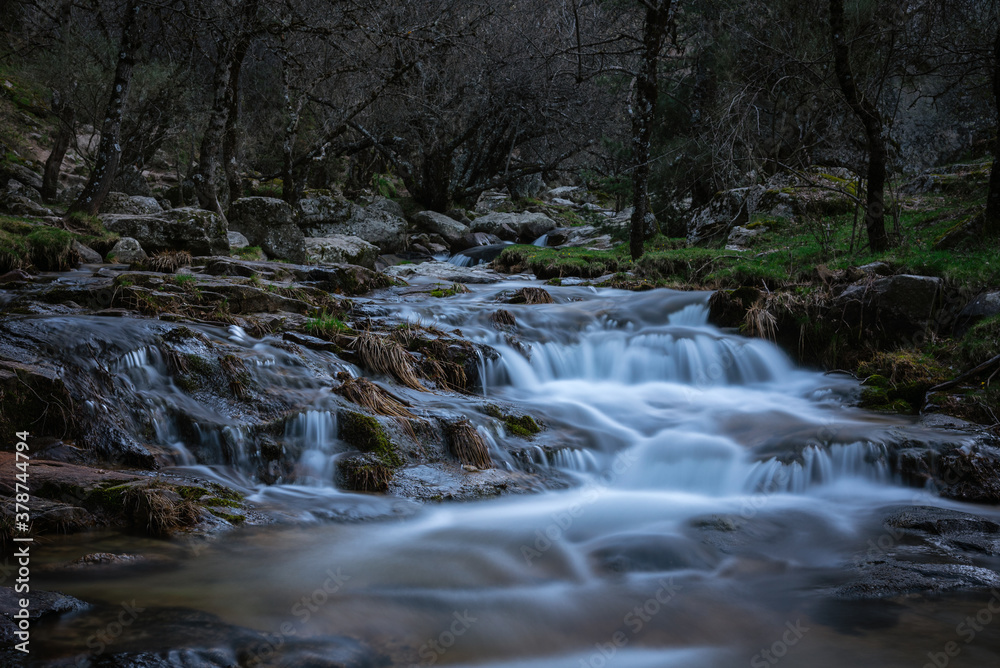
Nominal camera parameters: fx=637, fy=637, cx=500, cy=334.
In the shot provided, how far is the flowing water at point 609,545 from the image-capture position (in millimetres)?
3295

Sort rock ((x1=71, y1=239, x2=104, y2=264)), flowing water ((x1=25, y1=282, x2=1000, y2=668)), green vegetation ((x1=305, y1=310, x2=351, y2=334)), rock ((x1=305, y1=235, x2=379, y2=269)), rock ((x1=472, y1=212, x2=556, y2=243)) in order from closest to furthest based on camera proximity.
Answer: flowing water ((x1=25, y1=282, x2=1000, y2=668))
green vegetation ((x1=305, y1=310, x2=351, y2=334))
rock ((x1=71, y1=239, x2=104, y2=264))
rock ((x1=305, y1=235, x2=379, y2=269))
rock ((x1=472, y1=212, x2=556, y2=243))

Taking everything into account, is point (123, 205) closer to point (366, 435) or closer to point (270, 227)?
point (270, 227)

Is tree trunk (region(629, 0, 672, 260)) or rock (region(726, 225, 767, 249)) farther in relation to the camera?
rock (region(726, 225, 767, 249))

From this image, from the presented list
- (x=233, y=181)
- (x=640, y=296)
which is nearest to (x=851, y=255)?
(x=640, y=296)

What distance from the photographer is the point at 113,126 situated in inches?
468

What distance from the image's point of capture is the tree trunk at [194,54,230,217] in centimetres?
1393

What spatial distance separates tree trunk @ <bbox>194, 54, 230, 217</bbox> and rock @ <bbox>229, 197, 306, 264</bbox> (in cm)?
50

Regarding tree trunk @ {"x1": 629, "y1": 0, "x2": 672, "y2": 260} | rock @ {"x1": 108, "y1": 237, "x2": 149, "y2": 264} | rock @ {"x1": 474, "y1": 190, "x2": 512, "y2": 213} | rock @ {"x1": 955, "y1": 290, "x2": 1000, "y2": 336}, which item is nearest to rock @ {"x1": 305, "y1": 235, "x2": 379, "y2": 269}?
rock @ {"x1": 108, "y1": 237, "x2": 149, "y2": 264}

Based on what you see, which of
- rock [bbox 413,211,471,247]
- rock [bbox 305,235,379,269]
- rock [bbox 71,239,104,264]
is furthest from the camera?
rock [bbox 413,211,471,247]

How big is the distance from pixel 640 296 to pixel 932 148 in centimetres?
1198

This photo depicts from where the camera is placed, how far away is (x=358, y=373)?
682cm

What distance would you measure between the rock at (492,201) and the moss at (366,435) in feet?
85.1

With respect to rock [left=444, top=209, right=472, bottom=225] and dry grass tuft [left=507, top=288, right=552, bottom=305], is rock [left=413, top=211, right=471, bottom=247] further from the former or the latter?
dry grass tuft [left=507, top=288, right=552, bottom=305]

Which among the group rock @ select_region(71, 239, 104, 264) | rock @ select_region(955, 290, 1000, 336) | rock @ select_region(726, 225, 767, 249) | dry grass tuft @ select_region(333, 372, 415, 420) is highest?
rock @ select_region(726, 225, 767, 249)
